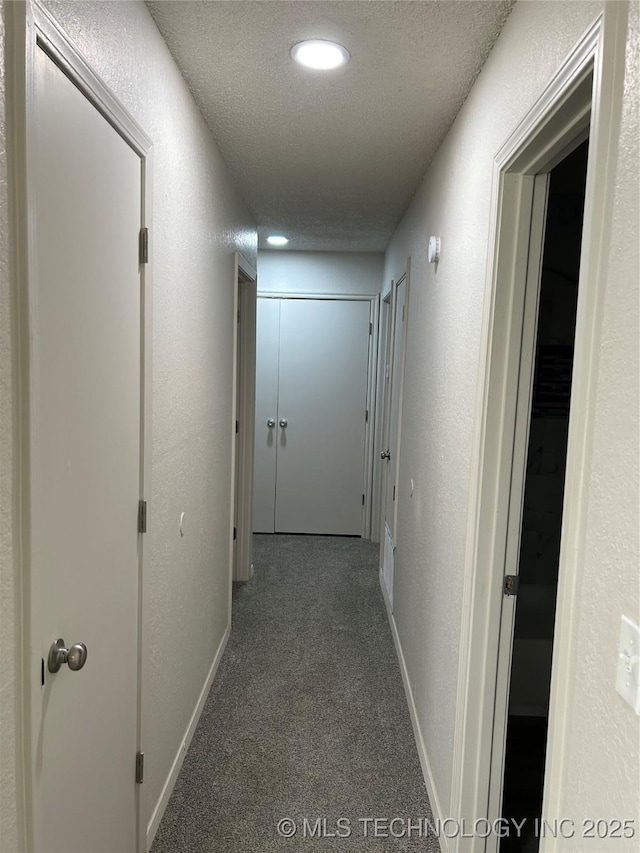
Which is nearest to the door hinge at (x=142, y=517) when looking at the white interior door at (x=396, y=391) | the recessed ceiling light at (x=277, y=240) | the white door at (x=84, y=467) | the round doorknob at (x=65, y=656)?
the white door at (x=84, y=467)

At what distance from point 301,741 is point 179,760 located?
0.51 metres

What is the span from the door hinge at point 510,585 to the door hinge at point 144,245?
51.7 inches

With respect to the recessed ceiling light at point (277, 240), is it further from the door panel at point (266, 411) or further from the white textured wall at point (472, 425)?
the white textured wall at point (472, 425)

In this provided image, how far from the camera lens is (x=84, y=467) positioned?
1248 mm

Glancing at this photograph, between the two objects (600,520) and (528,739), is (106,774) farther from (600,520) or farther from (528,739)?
(528,739)

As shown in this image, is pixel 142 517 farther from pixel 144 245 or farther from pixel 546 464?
pixel 546 464

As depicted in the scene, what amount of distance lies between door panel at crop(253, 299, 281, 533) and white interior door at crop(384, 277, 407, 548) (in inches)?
54.9

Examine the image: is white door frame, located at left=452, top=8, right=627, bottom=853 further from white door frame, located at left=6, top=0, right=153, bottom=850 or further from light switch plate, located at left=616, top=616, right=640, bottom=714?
white door frame, located at left=6, top=0, right=153, bottom=850

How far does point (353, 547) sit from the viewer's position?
5020mm

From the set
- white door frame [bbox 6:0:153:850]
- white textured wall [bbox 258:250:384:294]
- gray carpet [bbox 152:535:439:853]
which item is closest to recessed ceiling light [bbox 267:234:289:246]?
white textured wall [bbox 258:250:384:294]

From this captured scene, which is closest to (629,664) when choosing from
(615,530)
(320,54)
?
(615,530)

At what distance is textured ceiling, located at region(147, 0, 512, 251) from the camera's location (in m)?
1.54

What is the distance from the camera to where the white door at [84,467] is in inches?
41.1

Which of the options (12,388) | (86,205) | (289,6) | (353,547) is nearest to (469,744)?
(12,388)
